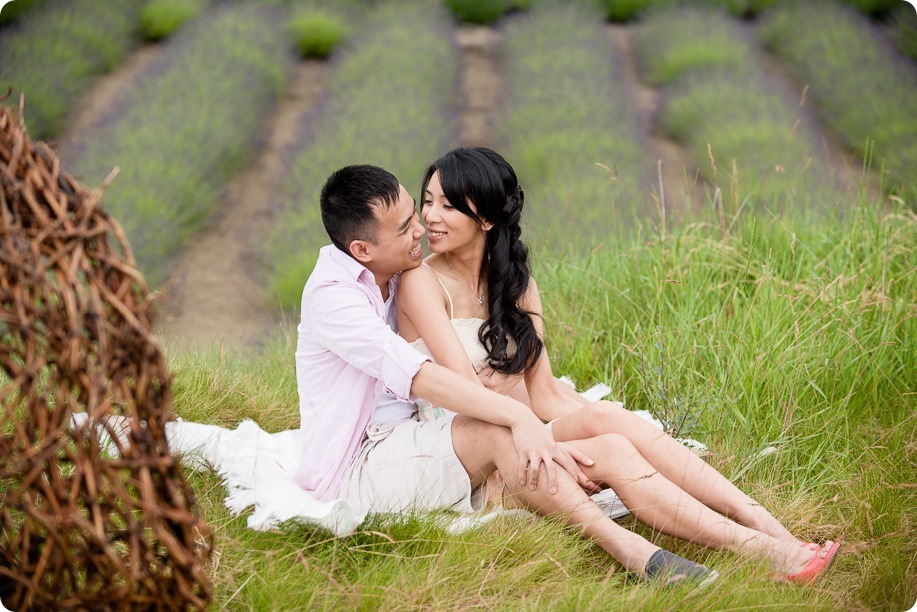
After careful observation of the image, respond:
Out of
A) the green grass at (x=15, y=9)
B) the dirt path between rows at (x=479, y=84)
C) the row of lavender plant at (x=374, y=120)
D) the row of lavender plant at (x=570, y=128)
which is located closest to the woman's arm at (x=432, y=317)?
the row of lavender plant at (x=570, y=128)

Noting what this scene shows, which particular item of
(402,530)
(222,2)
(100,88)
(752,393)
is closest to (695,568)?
(402,530)

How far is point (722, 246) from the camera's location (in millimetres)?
3336

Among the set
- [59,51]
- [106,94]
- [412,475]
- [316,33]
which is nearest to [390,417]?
[412,475]

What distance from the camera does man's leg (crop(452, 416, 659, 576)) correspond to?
78.2 inches

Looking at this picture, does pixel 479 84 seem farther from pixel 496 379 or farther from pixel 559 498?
pixel 559 498

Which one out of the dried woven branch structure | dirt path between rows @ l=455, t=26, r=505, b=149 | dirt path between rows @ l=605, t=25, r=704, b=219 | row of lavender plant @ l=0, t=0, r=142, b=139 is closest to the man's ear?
the dried woven branch structure

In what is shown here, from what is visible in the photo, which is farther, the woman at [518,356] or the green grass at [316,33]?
the green grass at [316,33]

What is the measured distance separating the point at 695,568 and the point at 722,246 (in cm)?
169

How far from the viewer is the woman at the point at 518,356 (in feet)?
6.75

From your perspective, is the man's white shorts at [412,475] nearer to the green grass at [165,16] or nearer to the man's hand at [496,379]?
the man's hand at [496,379]

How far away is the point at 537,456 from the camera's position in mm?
1969

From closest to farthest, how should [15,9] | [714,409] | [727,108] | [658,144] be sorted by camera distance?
[714,409] < [727,108] < [658,144] < [15,9]

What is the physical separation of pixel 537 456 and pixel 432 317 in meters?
0.46

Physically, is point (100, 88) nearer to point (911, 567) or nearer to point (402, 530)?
point (402, 530)
